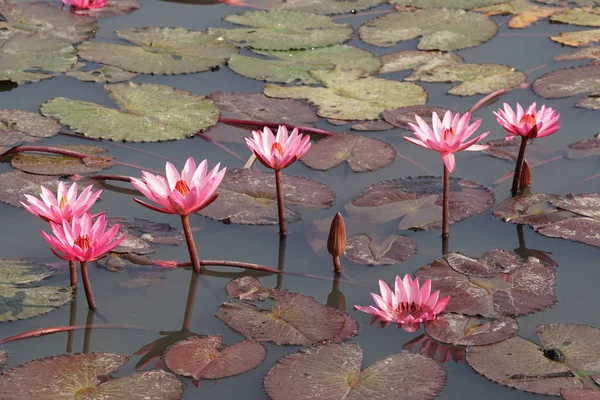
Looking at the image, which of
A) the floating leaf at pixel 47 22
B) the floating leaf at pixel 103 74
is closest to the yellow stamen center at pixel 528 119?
the floating leaf at pixel 103 74

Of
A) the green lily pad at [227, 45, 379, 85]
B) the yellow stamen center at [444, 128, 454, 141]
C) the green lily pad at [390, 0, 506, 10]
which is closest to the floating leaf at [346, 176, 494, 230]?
the yellow stamen center at [444, 128, 454, 141]

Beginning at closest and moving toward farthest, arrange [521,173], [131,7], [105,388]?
[105,388], [521,173], [131,7]

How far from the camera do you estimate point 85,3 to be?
18.7ft

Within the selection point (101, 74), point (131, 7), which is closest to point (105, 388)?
point (101, 74)

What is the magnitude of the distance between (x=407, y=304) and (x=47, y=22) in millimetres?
3595

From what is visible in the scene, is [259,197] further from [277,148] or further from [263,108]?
[263,108]

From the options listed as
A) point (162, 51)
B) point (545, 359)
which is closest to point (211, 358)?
point (545, 359)

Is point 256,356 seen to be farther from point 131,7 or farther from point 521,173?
point 131,7

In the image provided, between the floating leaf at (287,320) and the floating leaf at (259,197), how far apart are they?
0.57 metres

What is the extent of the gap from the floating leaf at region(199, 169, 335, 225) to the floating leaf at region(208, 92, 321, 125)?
64cm

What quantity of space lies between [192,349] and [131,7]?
3.76 m

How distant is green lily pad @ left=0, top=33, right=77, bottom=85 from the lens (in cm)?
477

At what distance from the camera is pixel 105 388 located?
8.28ft

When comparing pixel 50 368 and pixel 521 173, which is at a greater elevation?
pixel 521 173
